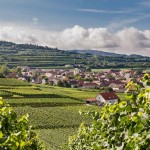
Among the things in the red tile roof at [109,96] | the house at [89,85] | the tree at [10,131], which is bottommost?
the house at [89,85]

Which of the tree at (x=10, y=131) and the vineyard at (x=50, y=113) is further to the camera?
the vineyard at (x=50, y=113)

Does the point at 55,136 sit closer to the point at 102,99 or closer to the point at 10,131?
the point at 10,131

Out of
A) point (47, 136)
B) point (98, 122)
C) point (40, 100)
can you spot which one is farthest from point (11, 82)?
point (98, 122)

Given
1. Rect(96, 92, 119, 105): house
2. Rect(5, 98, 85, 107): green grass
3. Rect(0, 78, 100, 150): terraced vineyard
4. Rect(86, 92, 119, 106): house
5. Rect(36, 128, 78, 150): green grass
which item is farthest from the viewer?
Rect(96, 92, 119, 105): house

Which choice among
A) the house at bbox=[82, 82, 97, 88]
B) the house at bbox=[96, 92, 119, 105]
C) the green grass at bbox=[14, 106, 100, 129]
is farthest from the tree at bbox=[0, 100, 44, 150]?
the house at bbox=[82, 82, 97, 88]

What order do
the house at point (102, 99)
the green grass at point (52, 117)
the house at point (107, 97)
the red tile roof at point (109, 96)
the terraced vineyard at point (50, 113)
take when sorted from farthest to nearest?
the red tile roof at point (109, 96) < the house at point (107, 97) < the house at point (102, 99) < the green grass at point (52, 117) < the terraced vineyard at point (50, 113)

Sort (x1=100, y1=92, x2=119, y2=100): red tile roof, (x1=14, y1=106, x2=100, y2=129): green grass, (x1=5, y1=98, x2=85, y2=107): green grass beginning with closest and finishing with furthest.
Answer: (x1=14, y1=106, x2=100, y2=129): green grass → (x1=5, y1=98, x2=85, y2=107): green grass → (x1=100, y1=92, x2=119, y2=100): red tile roof

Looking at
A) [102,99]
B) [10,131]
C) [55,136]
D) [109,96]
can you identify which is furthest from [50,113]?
[10,131]

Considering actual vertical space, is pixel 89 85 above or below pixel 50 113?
below

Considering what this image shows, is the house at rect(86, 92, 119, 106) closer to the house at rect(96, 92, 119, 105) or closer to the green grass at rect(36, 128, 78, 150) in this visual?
the house at rect(96, 92, 119, 105)

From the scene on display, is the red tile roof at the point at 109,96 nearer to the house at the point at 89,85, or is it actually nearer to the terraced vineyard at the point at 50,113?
the terraced vineyard at the point at 50,113

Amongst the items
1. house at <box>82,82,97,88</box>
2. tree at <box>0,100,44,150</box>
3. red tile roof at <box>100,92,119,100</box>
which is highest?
tree at <box>0,100,44,150</box>

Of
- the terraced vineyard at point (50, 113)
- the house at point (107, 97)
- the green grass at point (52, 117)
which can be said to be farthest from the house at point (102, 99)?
the green grass at point (52, 117)

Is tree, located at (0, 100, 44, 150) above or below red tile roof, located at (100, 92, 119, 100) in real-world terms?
above
